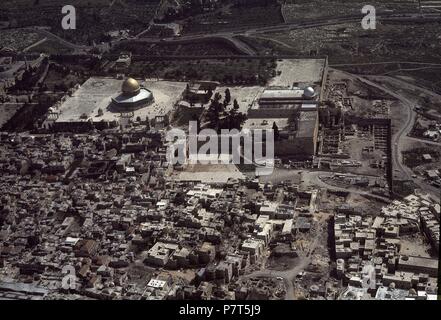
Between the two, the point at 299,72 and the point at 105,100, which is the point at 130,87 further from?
the point at 299,72

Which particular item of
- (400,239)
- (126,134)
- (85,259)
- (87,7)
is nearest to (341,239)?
(400,239)

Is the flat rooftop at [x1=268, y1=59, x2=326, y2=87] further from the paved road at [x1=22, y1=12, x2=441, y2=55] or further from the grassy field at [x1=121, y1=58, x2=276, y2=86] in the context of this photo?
the paved road at [x1=22, y1=12, x2=441, y2=55]

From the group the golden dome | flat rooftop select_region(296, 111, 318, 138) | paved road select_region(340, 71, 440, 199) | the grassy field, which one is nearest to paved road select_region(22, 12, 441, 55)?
the grassy field

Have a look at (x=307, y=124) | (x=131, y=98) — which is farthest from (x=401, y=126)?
(x=131, y=98)

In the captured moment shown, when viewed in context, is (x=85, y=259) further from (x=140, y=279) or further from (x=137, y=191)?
(x=137, y=191)

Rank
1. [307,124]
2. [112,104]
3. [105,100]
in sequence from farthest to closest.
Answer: [105,100]
[112,104]
[307,124]

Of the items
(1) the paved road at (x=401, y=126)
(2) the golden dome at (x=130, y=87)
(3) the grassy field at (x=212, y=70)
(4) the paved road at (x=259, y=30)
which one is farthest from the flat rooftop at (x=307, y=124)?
(4) the paved road at (x=259, y=30)

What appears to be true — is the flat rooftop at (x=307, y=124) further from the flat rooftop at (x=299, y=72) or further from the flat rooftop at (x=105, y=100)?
the flat rooftop at (x=105, y=100)
